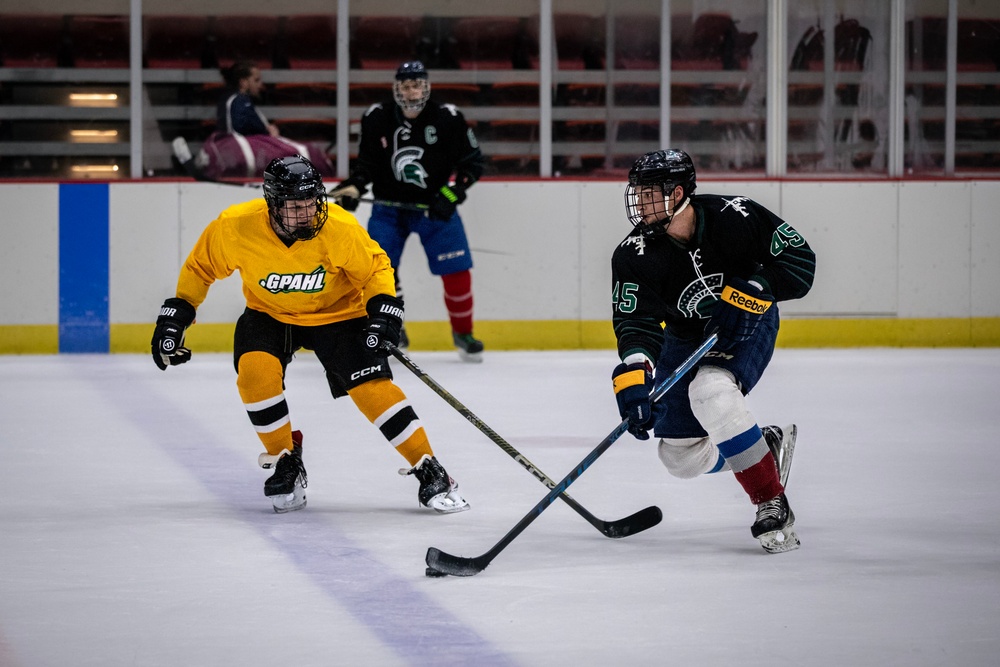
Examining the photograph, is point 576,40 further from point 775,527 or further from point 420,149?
point 775,527

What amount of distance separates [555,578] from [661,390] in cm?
48

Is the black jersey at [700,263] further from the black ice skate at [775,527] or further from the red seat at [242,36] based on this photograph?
the red seat at [242,36]

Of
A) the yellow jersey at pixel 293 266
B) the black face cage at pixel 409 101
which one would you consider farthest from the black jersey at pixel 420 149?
the yellow jersey at pixel 293 266

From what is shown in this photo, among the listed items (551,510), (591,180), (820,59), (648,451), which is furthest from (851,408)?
(820,59)

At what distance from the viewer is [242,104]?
697 centimetres

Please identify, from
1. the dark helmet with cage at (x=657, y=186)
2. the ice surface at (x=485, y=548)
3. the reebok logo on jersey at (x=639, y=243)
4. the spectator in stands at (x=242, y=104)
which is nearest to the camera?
the ice surface at (x=485, y=548)

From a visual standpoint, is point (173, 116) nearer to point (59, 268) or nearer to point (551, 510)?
point (59, 268)

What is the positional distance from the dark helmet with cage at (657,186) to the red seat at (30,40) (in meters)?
5.20

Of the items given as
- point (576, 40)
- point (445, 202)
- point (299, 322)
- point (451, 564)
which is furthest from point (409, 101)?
point (451, 564)

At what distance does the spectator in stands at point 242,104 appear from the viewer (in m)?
6.86

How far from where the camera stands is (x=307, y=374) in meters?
6.10

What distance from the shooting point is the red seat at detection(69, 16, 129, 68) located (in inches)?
283

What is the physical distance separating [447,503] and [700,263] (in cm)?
81

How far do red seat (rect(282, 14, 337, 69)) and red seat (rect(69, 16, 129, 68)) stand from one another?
0.84 m
